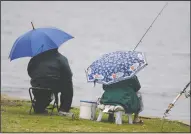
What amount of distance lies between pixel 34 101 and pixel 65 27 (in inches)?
962

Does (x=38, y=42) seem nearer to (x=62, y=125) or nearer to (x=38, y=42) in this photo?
(x=38, y=42)

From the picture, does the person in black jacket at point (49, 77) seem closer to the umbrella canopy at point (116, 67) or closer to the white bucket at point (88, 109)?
the white bucket at point (88, 109)

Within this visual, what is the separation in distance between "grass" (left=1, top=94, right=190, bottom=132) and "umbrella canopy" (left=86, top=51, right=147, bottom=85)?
0.69 m

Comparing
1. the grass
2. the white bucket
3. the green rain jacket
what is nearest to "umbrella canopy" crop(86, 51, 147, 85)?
the green rain jacket

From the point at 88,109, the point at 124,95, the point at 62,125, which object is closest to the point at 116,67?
the point at 124,95

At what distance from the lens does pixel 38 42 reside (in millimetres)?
8844

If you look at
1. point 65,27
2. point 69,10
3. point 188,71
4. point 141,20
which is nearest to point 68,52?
point 188,71

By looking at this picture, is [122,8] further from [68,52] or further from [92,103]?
[92,103]

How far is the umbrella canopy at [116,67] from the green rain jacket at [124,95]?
→ 158 mm

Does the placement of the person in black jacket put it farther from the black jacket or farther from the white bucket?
the white bucket

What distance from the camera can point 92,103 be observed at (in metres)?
8.80

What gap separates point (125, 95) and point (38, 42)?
1.65m

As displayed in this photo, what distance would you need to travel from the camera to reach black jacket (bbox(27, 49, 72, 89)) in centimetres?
873

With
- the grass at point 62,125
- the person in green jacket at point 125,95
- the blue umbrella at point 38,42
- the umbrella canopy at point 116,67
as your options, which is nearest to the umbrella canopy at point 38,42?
the blue umbrella at point 38,42
